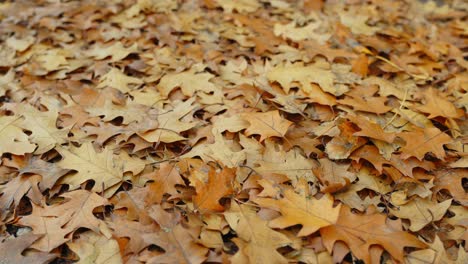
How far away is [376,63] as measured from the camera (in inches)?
109

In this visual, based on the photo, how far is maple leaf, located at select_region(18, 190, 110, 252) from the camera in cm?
173

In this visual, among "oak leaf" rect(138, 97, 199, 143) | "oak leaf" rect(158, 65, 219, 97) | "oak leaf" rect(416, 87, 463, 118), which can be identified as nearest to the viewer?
"oak leaf" rect(138, 97, 199, 143)

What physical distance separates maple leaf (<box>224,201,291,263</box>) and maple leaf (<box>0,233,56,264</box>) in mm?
775

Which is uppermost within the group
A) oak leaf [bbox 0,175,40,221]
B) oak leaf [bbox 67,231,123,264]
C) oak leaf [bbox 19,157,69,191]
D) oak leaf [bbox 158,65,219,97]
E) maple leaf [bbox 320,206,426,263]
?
oak leaf [bbox 158,65,219,97]

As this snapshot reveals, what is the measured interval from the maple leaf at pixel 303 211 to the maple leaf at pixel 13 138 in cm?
121

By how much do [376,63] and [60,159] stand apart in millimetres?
2098

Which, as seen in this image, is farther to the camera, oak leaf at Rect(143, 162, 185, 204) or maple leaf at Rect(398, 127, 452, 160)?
maple leaf at Rect(398, 127, 452, 160)

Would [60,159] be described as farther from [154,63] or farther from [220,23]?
[220,23]

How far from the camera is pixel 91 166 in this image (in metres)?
1.99

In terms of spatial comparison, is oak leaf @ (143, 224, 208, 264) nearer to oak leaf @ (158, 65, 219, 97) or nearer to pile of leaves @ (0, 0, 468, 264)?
pile of leaves @ (0, 0, 468, 264)

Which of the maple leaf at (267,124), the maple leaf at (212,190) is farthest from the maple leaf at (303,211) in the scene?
the maple leaf at (267,124)

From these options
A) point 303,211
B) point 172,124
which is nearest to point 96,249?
point 172,124

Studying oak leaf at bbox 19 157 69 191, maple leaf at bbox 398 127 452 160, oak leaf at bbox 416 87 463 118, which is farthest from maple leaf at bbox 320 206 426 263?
oak leaf at bbox 19 157 69 191

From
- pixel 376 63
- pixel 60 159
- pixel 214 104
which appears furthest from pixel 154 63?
pixel 376 63
